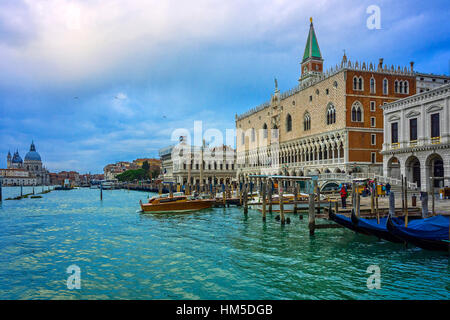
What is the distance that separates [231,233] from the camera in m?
12.8

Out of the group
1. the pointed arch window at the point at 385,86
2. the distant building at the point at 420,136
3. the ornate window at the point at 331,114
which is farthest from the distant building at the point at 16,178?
the distant building at the point at 420,136

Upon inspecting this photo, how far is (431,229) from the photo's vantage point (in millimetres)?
8898

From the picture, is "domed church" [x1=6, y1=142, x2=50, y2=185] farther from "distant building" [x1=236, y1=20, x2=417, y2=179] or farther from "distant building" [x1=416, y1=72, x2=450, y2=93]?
"distant building" [x1=416, y1=72, x2=450, y2=93]

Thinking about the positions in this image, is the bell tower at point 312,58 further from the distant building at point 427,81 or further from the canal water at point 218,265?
the canal water at point 218,265

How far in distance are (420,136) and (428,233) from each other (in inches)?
558

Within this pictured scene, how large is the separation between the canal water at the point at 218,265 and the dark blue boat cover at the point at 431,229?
1.76 feet

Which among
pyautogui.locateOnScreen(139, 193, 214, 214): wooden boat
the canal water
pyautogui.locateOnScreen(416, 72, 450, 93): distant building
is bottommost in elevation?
the canal water

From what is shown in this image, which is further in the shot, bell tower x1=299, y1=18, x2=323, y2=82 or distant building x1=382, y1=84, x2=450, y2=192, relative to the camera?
bell tower x1=299, y1=18, x2=323, y2=82

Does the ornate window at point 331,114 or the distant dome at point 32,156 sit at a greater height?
the distant dome at point 32,156

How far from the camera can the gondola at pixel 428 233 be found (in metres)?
8.68

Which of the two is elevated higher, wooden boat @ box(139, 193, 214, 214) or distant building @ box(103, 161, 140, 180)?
distant building @ box(103, 161, 140, 180)

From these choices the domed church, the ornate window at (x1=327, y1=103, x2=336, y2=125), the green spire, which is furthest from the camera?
the domed church

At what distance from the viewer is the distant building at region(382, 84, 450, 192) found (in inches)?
767

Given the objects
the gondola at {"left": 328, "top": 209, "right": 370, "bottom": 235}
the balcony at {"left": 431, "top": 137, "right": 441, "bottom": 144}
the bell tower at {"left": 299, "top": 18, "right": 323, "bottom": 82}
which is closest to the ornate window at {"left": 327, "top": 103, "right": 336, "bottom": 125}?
the balcony at {"left": 431, "top": 137, "right": 441, "bottom": 144}
